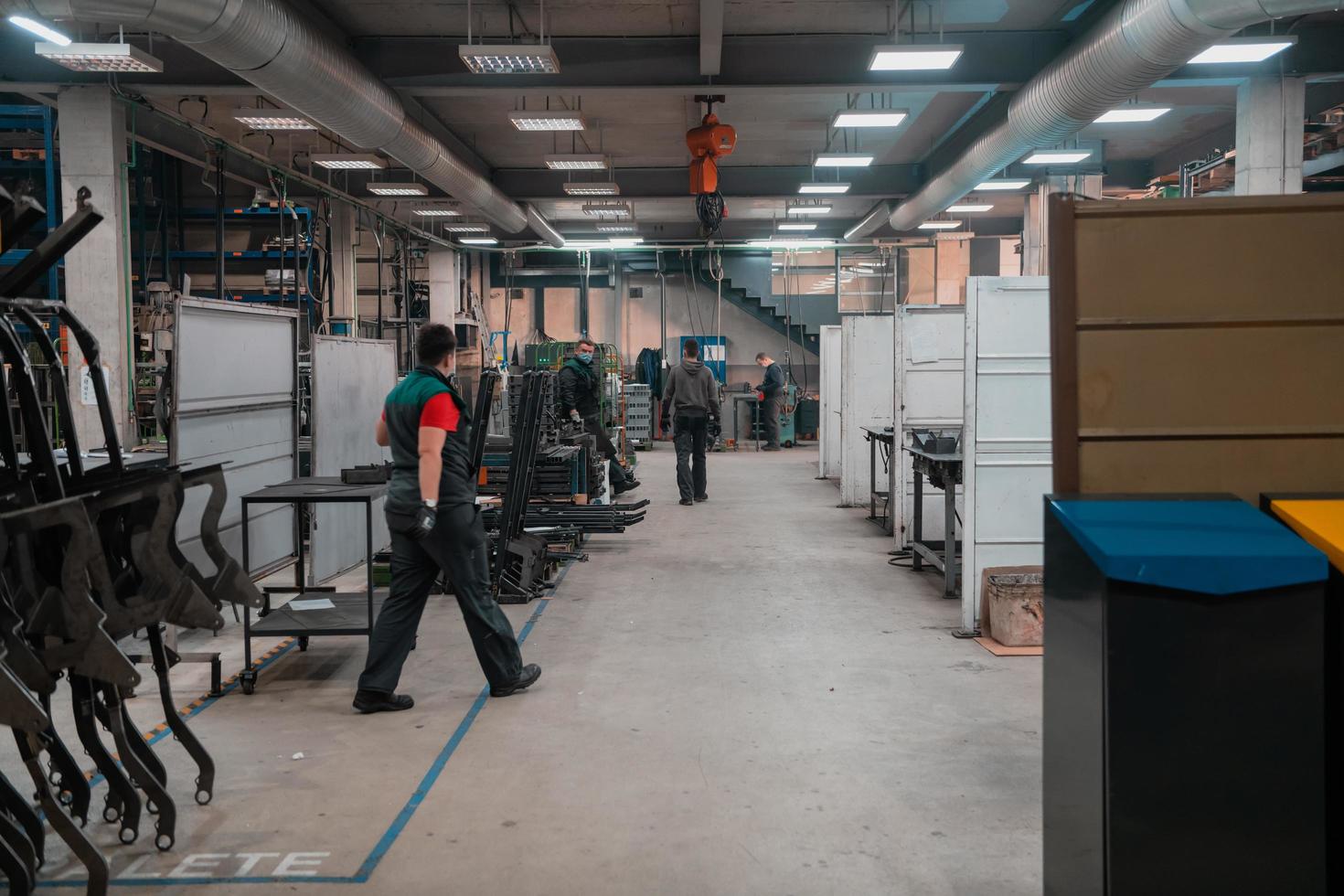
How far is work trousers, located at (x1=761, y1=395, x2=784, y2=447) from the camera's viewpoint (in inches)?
802

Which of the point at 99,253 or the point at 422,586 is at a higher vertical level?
the point at 99,253

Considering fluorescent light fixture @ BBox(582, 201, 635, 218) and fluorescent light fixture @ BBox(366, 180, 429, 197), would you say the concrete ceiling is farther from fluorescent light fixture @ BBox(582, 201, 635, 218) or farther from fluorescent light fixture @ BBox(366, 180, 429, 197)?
fluorescent light fixture @ BBox(582, 201, 635, 218)

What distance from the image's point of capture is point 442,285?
19656 mm

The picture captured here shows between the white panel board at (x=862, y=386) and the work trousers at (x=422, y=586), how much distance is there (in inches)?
264

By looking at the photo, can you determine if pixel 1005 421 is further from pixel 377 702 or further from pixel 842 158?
pixel 842 158

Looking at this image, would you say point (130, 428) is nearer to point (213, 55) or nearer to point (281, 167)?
point (213, 55)

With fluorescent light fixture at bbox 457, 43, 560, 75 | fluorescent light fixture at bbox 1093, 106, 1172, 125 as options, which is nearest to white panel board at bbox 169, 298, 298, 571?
fluorescent light fixture at bbox 457, 43, 560, 75

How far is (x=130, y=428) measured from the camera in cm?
880

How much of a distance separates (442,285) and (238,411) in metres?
13.4

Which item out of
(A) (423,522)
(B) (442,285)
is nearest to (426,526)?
(A) (423,522)

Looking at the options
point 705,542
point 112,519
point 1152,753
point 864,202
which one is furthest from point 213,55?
point 864,202

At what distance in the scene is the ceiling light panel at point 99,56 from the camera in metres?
7.11

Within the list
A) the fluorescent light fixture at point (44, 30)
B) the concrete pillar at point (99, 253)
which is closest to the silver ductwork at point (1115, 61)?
the fluorescent light fixture at point (44, 30)

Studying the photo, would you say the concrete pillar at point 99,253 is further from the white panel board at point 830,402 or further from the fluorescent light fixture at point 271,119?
the white panel board at point 830,402
